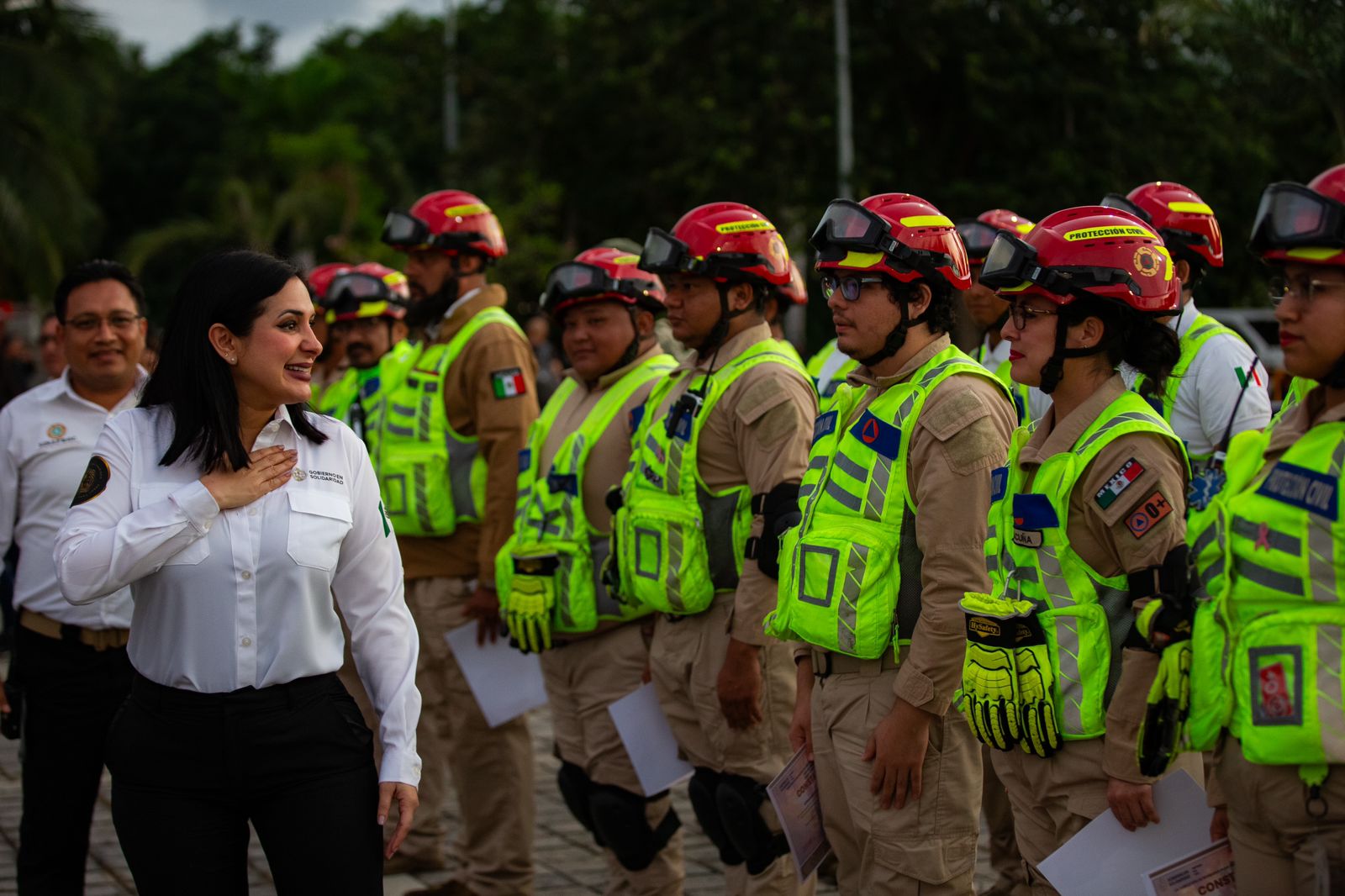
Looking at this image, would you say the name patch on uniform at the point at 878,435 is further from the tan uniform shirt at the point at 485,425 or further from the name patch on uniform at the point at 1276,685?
the tan uniform shirt at the point at 485,425

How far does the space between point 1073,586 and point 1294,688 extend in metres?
0.80

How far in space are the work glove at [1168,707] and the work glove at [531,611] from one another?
2754 millimetres

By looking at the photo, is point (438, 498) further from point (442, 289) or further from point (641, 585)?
point (641, 585)

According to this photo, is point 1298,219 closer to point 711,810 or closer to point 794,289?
point 711,810

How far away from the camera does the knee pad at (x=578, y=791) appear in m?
5.74

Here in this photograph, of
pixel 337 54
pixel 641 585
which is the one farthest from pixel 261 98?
pixel 641 585

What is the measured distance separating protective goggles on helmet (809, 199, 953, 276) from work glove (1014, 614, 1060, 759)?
3.86 ft

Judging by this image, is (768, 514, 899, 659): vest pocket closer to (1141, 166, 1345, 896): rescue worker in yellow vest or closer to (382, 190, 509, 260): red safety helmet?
(1141, 166, 1345, 896): rescue worker in yellow vest

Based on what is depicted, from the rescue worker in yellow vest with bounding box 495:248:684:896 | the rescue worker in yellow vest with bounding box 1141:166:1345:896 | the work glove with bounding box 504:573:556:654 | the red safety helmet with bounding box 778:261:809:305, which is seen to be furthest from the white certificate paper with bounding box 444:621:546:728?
the rescue worker in yellow vest with bounding box 1141:166:1345:896

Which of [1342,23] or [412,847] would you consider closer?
[412,847]

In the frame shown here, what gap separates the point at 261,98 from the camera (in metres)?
47.8

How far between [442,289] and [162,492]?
3531 mm

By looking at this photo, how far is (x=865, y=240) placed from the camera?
14.5 feet

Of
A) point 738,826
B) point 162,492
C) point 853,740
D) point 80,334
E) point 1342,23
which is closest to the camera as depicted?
point 162,492
